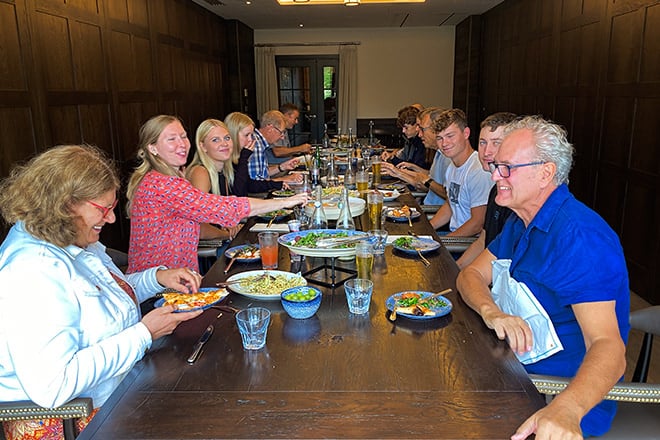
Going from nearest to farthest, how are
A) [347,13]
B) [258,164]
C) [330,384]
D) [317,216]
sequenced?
[330,384]
[317,216]
[258,164]
[347,13]

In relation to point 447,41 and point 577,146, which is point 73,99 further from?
point 447,41

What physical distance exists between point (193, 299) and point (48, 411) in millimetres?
508

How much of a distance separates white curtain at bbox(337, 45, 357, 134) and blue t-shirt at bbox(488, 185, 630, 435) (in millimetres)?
9250

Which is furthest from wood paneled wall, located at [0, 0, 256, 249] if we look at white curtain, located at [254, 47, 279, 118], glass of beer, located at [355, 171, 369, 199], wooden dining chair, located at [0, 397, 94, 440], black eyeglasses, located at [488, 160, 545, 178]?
black eyeglasses, located at [488, 160, 545, 178]

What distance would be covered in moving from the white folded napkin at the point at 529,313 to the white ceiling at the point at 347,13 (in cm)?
636

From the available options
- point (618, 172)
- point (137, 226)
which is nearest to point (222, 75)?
point (618, 172)

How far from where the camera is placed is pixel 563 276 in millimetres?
1374

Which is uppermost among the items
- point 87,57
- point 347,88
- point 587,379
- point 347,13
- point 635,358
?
point 347,13

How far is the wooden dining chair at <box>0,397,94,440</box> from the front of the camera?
121 cm

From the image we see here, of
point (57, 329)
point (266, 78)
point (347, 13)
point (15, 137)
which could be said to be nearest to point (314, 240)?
point (57, 329)

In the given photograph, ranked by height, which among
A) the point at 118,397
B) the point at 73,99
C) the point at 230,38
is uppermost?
the point at 230,38

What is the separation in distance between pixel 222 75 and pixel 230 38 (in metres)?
0.76

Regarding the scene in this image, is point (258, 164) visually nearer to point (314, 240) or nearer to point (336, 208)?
point (336, 208)

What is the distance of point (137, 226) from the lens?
230 cm
